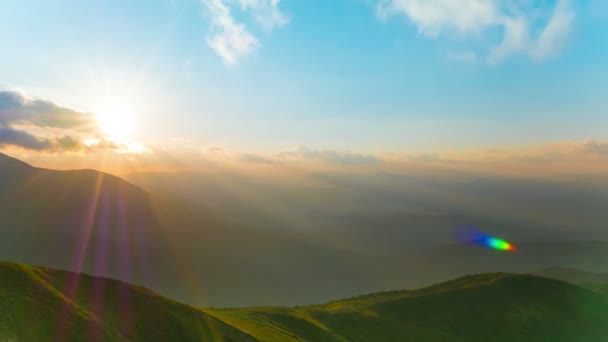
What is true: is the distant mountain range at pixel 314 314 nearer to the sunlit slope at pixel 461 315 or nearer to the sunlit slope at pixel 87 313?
the sunlit slope at pixel 87 313

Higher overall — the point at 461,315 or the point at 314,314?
the point at 461,315

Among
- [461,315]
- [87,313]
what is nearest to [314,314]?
[461,315]

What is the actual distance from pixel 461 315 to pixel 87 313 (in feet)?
261

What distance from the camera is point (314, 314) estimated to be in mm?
77688

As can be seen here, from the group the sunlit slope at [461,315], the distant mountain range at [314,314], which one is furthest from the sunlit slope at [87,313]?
the sunlit slope at [461,315]

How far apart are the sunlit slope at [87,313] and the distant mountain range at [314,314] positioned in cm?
8

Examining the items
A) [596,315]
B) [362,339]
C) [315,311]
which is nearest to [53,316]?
[362,339]

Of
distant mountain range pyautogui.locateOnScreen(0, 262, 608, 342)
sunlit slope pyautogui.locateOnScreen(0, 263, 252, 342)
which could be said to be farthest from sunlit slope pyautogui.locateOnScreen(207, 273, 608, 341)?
sunlit slope pyautogui.locateOnScreen(0, 263, 252, 342)

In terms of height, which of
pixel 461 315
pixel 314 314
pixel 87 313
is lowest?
pixel 314 314

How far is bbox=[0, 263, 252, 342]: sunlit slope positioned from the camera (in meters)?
28.4

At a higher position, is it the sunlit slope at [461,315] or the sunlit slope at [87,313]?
the sunlit slope at [87,313]

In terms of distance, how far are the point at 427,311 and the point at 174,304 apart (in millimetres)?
63404

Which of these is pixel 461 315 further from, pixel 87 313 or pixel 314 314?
pixel 87 313

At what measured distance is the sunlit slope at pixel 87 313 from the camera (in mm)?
28375
